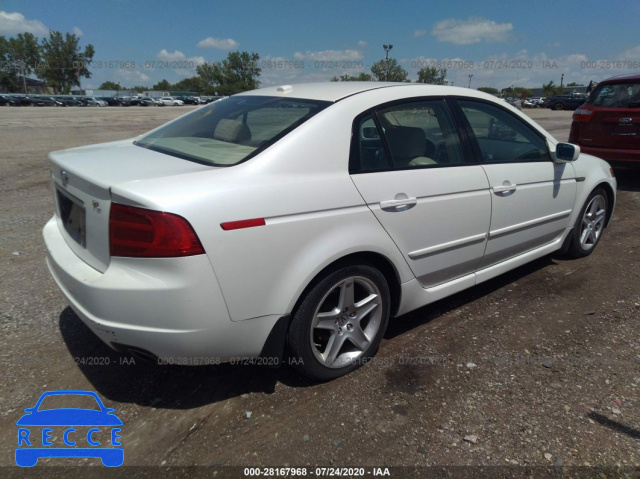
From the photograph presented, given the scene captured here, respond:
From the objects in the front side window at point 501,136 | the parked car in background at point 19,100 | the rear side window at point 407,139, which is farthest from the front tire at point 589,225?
the parked car in background at point 19,100

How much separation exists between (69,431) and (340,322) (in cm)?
152

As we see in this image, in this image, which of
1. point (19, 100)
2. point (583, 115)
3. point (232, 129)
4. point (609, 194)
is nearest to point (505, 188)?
point (232, 129)

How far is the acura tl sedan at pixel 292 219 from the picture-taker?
200 centimetres

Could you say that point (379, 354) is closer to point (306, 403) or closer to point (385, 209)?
point (306, 403)

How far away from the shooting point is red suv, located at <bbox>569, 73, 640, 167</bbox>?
6876 mm

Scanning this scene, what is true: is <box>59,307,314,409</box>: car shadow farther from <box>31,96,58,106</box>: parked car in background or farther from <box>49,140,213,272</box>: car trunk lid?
<box>31,96,58,106</box>: parked car in background

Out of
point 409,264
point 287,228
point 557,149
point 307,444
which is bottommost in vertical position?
point 307,444

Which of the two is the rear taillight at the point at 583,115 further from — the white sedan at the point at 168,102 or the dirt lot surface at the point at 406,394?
the white sedan at the point at 168,102

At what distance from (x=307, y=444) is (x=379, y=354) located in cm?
92

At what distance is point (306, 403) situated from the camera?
2469 millimetres

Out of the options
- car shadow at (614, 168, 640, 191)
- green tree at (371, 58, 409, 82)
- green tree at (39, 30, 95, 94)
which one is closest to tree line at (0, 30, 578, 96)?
green tree at (39, 30, 95, 94)

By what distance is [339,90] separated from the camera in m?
2.87

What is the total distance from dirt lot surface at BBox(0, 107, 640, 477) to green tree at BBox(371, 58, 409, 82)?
2661cm

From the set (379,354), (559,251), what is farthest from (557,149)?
(379,354)
